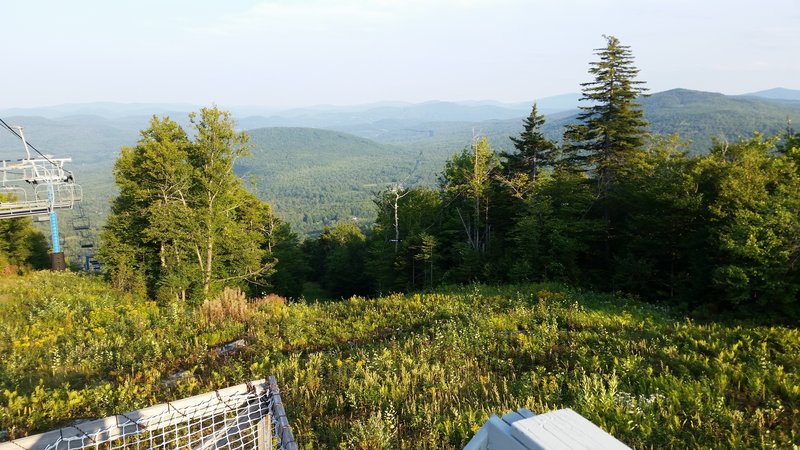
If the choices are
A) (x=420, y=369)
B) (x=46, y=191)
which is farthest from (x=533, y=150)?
(x=46, y=191)

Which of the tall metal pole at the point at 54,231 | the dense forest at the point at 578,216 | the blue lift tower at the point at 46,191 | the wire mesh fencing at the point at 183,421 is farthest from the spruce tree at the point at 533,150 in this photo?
the tall metal pole at the point at 54,231

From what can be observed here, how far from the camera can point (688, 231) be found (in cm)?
2005

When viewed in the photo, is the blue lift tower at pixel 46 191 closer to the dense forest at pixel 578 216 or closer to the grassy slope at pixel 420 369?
the dense forest at pixel 578 216

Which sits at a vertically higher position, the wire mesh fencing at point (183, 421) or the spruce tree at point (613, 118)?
the spruce tree at point (613, 118)

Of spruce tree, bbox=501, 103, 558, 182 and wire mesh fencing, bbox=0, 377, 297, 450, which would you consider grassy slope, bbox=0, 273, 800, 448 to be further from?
spruce tree, bbox=501, 103, 558, 182

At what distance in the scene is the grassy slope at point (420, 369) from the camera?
16.4 ft

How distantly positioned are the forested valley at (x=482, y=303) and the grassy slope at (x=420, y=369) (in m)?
0.05

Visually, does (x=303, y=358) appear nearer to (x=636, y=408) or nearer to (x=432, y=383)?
(x=432, y=383)

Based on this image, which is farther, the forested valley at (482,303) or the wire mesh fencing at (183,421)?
the forested valley at (482,303)

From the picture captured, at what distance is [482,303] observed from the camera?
12719 mm

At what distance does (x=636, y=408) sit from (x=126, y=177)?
86.7 ft

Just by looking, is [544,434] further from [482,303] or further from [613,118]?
[613,118]

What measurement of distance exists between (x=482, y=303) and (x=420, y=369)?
20.6 feet

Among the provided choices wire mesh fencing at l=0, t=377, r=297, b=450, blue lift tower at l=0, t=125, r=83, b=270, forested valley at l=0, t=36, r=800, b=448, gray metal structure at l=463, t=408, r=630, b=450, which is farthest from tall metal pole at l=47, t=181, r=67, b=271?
gray metal structure at l=463, t=408, r=630, b=450
